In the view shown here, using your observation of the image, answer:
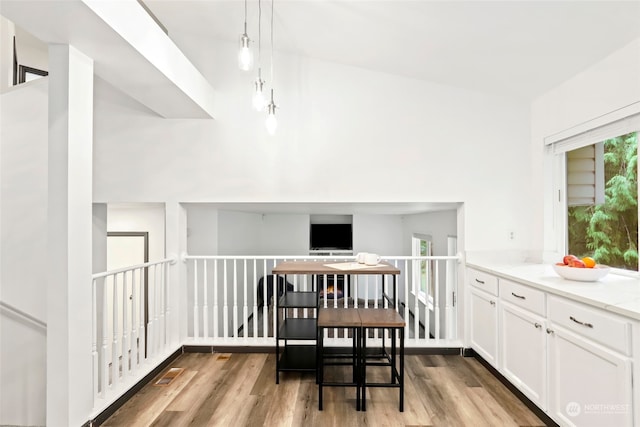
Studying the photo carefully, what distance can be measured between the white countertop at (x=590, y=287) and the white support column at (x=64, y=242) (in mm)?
2787

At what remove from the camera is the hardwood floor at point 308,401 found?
2.23 m

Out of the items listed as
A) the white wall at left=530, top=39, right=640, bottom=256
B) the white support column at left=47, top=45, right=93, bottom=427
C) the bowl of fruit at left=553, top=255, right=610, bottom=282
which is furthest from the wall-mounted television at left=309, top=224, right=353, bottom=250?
the white support column at left=47, top=45, right=93, bottom=427

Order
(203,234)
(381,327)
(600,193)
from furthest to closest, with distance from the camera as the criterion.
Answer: (203,234)
(600,193)
(381,327)

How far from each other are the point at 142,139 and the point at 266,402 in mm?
2566

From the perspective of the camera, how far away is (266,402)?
245cm

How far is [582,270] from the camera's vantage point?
217 cm

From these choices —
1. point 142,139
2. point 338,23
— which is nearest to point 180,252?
point 142,139

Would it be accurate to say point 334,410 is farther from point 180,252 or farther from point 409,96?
point 409,96

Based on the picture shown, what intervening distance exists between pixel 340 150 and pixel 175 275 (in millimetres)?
1981

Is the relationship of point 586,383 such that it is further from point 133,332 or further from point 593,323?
point 133,332

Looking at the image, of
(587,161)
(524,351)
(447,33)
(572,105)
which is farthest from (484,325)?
(447,33)

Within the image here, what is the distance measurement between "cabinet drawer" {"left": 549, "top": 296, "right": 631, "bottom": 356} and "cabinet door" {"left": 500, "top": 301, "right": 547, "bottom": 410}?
18 centimetres

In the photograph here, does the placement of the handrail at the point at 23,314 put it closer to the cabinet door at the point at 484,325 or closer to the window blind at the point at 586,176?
the cabinet door at the point at 484,325

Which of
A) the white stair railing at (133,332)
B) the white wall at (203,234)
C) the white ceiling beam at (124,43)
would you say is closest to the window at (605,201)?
the white ceiling beam at (124,43)
